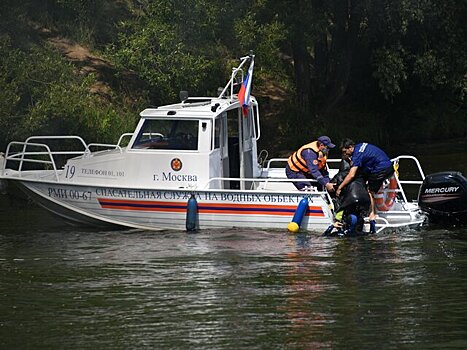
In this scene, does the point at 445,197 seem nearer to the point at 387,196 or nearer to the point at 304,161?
the point at 387,196

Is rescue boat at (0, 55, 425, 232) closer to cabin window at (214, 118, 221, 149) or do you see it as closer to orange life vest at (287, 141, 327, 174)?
cabin window at (214, 118, 221, 149)

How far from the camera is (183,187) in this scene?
19344 millimetres

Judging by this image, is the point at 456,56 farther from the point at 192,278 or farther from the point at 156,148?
the point at 192,278

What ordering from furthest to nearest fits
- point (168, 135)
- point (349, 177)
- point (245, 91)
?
1. point (245, 91)
2. point (168, 135)
3. point (349, 177)

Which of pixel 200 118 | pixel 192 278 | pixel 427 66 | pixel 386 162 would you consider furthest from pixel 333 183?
pixel 427 66

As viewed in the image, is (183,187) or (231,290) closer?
(231,290)

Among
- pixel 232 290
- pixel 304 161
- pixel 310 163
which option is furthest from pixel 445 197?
pixel 232 290

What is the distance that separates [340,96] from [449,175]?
1839cm

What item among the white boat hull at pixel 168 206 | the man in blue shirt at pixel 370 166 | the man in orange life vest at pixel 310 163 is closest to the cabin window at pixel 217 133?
the white boat hull at pixel 168 206

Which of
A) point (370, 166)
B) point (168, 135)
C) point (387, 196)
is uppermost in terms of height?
point (168, 135)

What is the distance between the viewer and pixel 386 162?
18.9 m

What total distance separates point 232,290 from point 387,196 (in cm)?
525

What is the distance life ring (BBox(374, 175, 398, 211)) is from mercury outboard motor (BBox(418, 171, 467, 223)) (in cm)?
70

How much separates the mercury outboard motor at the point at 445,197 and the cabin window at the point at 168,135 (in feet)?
12.8
